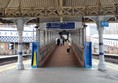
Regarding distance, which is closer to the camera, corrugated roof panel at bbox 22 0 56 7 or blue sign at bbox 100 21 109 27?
blue sign at bbox 100 21 109 27

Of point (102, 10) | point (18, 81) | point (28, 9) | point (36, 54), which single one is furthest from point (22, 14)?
point (18, 81)

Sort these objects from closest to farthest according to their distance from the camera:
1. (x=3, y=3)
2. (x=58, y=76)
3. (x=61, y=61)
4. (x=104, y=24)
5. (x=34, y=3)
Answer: (x=58, y=76) → (x=104, y=24) → (x=3, y=3) → (x=34, y=3) → (x=61, y=61)

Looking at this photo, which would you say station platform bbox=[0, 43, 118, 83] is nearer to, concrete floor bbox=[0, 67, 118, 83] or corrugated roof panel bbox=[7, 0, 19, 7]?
concrete floor bbox=[0, 67, 118, 83]

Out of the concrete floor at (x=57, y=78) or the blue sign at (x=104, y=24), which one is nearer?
the concrete floor at (x=57, y=78)

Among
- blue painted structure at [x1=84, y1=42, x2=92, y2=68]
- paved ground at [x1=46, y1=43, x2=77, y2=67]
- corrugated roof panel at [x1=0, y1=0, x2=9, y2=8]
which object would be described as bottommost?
paved ground at [x1=46, y1=43, x2=77, y2=67]

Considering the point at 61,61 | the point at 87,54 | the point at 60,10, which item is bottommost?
the point at 61,61

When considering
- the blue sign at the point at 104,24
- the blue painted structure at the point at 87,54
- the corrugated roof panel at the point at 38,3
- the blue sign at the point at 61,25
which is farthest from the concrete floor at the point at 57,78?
the corrugated roof panel at the point at 38,3

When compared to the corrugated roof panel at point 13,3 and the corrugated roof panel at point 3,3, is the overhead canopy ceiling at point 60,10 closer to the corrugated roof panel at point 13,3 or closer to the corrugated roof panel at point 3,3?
the corrugated roof panel at point 3,3

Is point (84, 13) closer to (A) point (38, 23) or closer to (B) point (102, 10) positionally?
(B) point (102, 10)

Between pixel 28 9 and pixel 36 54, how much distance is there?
172 inches

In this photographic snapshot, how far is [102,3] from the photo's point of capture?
848 inches

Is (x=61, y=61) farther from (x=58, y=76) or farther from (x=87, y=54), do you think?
(x=58, y=76)

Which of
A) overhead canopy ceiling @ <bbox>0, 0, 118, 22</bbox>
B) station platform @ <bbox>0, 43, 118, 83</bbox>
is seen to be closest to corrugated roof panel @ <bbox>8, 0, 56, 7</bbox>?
overhead canopy ceiling @ <bbox>0, 0, 118, 22</bbox>

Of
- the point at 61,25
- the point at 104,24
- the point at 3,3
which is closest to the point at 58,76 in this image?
the point at 104,24
